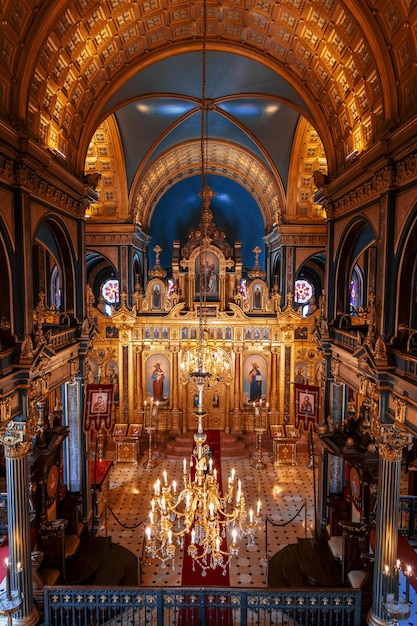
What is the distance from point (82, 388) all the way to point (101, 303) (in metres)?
8.06

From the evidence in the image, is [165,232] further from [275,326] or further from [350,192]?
[350,192]

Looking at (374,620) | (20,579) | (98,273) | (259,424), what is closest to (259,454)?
(259,424)

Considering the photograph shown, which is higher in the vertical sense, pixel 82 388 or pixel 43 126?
pixel 43 126

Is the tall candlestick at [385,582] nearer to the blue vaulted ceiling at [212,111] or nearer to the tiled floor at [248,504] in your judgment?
the tiled floor at [248,504]

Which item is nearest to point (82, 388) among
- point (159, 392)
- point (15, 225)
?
point (15, 225)

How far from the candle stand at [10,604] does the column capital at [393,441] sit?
6802 millimetres

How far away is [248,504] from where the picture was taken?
543 inches

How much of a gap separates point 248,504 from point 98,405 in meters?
5.66

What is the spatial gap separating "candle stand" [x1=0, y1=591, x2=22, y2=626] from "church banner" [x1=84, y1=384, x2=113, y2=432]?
5.19 metres

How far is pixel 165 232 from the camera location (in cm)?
2698

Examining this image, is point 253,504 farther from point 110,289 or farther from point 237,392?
point 110,289

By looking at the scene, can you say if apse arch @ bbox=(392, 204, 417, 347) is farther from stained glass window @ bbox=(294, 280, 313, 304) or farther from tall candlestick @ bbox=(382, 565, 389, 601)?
stained glass window @ bbox=(294, 280, 313, 304)

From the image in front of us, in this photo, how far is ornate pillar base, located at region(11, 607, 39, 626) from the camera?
788cm

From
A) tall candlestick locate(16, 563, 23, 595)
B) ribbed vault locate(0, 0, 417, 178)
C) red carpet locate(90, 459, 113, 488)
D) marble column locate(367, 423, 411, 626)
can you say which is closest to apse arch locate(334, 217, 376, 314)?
ribbed vault locate(0, 0, 417, 178)
